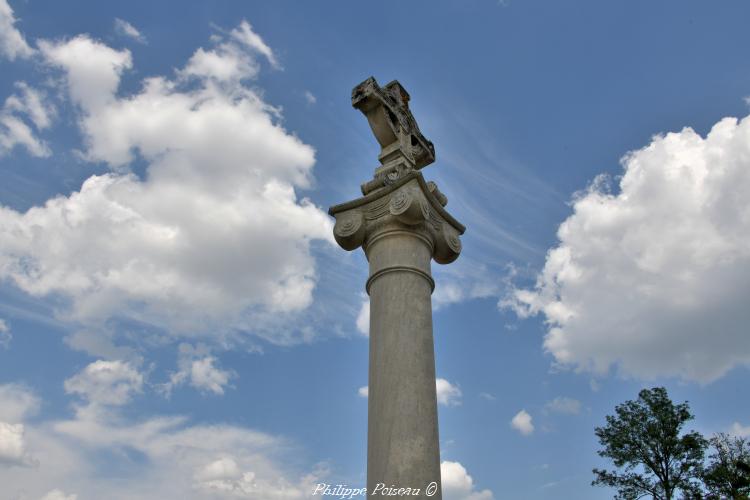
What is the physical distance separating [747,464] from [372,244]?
38418 millimetres

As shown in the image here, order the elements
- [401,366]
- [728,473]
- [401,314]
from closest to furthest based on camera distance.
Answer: [401,366], [401,314], [728,473]

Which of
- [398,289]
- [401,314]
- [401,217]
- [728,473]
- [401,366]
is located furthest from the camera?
[728,473]

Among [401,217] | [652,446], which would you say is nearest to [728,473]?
[652,446]

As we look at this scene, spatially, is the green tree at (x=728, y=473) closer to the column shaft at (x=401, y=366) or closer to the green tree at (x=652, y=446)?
the green tree at (x=652, y=446)

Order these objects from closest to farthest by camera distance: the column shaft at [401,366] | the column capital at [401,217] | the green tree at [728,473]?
the column shaft at [401,366], the column capital at [401,217], the green tree at [728,473]

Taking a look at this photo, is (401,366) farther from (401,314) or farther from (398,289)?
(398,289)

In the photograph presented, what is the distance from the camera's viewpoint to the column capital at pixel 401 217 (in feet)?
40.5

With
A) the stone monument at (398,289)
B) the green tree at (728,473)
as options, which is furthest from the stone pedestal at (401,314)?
the green tree at (728,473)

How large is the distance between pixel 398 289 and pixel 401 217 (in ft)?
5.00

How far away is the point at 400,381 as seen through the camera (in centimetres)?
1055

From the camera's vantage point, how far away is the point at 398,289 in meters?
11.6

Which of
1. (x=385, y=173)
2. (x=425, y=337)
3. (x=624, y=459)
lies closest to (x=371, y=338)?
(x=425, y=337)

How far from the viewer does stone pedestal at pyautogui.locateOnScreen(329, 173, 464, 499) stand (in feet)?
32.6

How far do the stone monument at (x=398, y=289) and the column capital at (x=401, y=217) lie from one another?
2 centimetres
